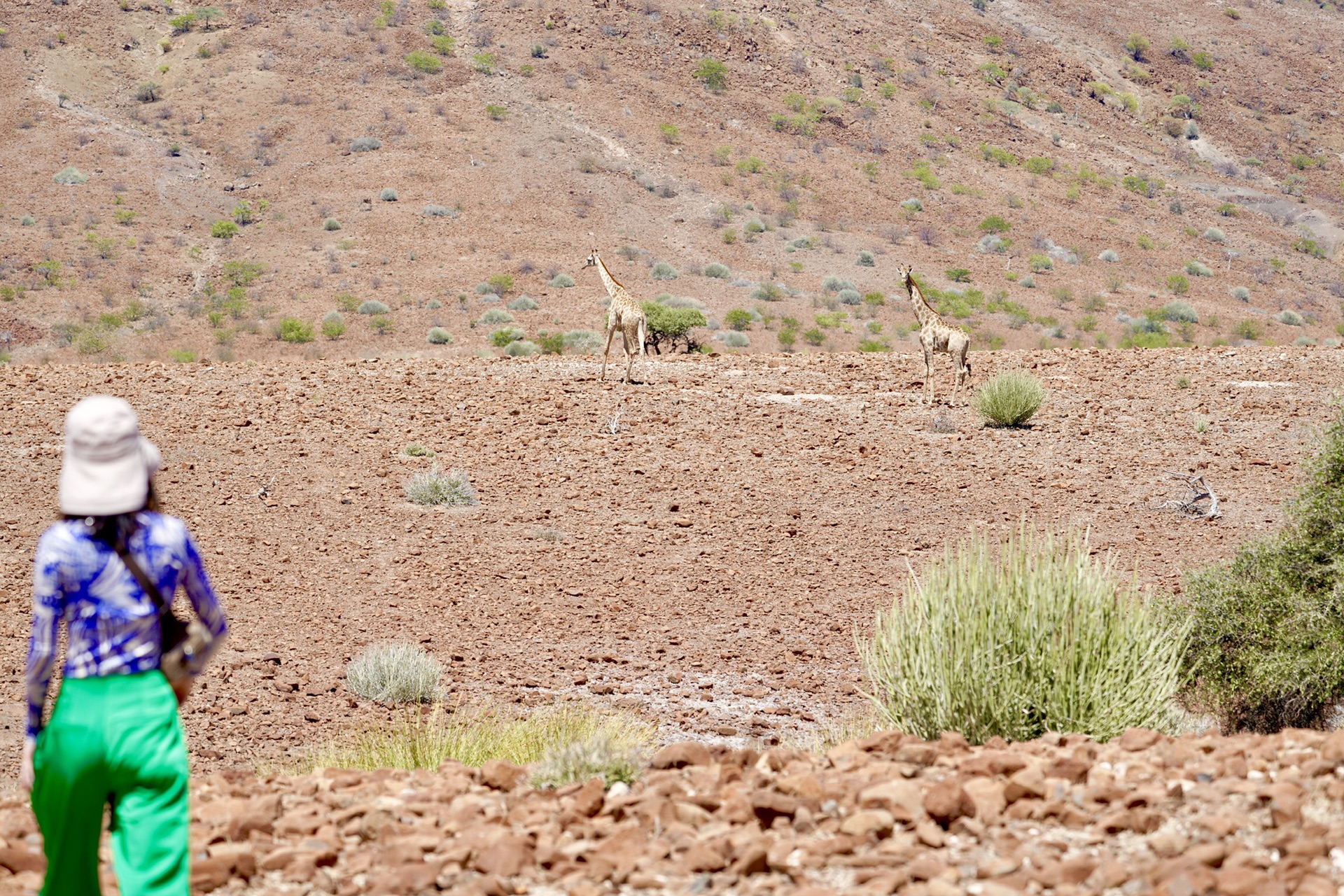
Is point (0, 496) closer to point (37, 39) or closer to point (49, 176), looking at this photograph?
point (49, 176)

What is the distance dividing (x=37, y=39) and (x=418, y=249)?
926 inches

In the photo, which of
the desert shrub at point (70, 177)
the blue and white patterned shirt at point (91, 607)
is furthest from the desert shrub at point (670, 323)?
the desert shrub at point (70, 177)

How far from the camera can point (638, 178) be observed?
44531 mm

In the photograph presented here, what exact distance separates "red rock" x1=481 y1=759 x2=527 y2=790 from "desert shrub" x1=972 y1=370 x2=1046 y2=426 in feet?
37.3

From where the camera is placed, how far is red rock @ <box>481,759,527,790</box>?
16.3 feet

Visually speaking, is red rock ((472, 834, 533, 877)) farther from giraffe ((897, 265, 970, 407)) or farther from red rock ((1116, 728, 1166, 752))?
giraffe ((897, 265, 970, 407))

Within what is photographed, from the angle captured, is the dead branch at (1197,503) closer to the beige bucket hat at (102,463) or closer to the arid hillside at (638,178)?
the beige bucket hat at (102,463)

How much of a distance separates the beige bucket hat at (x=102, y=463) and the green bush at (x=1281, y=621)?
254 inches

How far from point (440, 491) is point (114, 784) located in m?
9.40

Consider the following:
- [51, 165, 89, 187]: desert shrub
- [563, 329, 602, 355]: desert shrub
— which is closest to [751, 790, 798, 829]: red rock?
[563, 329, 602, 355]: desert shrub

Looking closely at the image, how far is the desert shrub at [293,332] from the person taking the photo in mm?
30953

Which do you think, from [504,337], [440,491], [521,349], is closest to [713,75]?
[504,337]

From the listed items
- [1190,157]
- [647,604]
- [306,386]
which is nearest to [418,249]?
[306,386]

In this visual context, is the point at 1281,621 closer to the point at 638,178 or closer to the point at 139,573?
the point at 139,573
